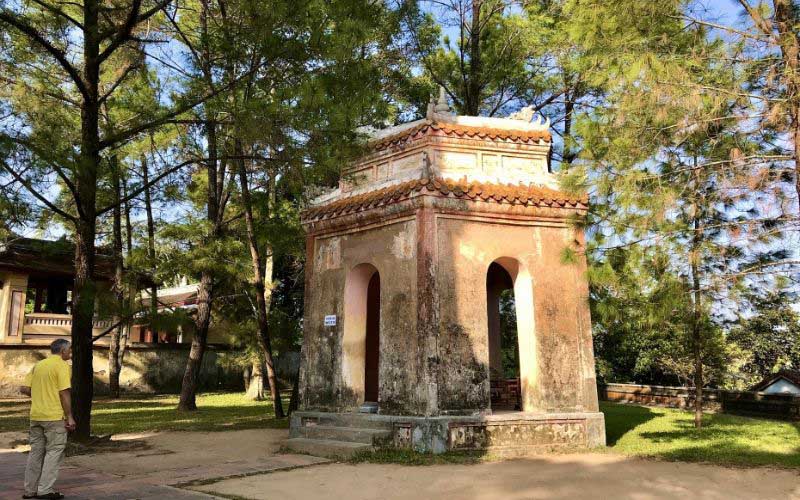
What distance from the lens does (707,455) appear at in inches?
358

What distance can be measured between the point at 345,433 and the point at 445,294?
97.2 inches

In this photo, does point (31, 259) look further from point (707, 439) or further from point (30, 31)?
point (707, 439)

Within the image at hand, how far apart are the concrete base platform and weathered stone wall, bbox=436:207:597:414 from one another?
8.6 inches

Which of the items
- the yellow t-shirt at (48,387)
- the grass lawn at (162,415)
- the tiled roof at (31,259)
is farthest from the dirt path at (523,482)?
the tiled roof at (31,259)

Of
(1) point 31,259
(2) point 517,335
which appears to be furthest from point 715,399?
(1) point 31,259

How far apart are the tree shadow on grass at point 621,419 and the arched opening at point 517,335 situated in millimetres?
1733

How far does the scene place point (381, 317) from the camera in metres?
9.64

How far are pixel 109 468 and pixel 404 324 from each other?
4213 mm

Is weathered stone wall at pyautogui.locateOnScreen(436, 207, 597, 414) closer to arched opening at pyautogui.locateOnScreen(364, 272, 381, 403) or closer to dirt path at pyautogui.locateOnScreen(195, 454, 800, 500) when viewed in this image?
dirt path at pyautogui.locateOnScreen(195, 454, 800, 500)

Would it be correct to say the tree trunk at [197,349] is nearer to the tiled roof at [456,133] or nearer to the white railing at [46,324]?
the white railing at [46,324]

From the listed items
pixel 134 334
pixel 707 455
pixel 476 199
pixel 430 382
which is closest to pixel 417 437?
pixel 430 382

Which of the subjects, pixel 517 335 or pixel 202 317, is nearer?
pixel 517 335

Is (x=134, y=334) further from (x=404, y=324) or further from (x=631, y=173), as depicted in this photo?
(x=631, y=173)

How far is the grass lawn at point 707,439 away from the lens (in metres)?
8.98
